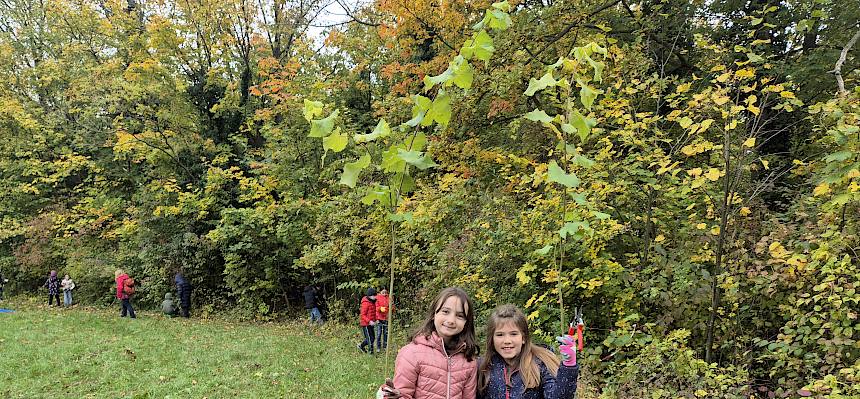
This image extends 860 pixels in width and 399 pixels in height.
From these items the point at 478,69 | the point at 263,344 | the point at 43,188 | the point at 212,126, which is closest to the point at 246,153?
the point at 212,126

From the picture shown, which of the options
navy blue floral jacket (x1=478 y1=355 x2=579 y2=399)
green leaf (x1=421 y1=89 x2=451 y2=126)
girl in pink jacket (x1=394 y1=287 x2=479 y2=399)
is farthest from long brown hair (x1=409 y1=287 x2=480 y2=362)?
green leaf (x1=421 y1=89 x2=451 y2=126)

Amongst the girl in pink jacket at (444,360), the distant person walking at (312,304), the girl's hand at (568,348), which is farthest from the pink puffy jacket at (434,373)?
the distant person walking at (312,304)

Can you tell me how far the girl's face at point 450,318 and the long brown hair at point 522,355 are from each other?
157mm

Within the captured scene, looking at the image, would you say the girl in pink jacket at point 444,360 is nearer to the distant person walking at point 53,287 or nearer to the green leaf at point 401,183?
the green leaf at point 401,183

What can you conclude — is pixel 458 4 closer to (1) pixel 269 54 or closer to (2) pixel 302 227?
(2) pixel 302 227

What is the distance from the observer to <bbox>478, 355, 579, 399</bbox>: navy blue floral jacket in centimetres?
242

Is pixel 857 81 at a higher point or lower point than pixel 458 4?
lower

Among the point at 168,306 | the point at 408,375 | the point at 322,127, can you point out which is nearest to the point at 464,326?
the point at 408,375

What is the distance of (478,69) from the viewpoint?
786 centimetres

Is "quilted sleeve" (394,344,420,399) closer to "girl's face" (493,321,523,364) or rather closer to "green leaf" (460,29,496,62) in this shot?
"girl's face" (493,321,523,364)

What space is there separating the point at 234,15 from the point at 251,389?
13.8 meters

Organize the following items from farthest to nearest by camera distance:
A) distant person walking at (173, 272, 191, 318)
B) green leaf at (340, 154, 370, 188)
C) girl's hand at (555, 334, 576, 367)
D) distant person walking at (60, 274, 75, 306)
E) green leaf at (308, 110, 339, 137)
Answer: distant person walking at (60, 274, 75, 306)
distant person walking at (173, 272, 191, 318)
girl's hand at (555, 334, 576, 367)
green leaf at (340, 154, 370, 188)
green leaf at (308, 110, 339, 137)

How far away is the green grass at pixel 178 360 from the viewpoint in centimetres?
735

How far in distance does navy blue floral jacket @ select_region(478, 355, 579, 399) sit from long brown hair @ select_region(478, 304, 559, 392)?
0.9 inches
